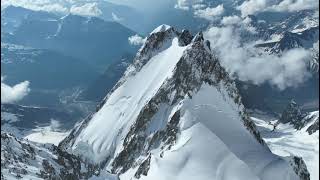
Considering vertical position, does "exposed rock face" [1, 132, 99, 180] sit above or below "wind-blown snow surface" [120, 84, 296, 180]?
above

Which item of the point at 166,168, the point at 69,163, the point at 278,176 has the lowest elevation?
the point at 278,176

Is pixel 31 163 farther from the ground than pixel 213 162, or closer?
farther from the ground

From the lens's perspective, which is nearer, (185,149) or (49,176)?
(49,176)

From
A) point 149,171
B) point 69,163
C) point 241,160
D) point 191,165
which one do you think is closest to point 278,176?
point 241,160

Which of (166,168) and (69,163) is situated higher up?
(69,163)

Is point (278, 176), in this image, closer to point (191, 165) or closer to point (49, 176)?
point (191, 165)

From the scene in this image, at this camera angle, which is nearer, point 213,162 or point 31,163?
point 31,163

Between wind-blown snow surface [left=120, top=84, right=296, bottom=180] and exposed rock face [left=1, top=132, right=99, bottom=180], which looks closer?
exposed rock face [left=1, top=132, right=99, bottom=180]

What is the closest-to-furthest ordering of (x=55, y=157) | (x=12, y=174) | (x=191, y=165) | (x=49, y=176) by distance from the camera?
(x=12, y=174) < (x=49, y=176) < (x=191, y=165) < (x=55, y=157)

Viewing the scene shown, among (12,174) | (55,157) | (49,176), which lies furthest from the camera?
(55,157)

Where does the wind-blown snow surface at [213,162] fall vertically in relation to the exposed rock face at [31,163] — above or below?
below

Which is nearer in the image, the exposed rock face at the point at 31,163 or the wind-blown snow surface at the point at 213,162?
the exposed rock face at the point at 31,163
